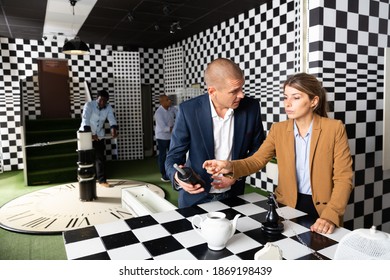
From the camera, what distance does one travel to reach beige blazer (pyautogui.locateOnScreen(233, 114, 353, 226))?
5.35 feet

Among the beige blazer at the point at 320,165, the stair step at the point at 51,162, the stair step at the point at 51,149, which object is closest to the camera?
the beige blazer at the point at 320,165

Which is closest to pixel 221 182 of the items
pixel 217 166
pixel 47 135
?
pixel 217 166

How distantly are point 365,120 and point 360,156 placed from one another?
32 centimetres

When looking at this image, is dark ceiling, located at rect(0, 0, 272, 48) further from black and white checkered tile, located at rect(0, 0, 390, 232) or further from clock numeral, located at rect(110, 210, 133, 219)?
clock numeral, located at rect(110, 210, 133, 219)

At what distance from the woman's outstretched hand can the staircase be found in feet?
15.1

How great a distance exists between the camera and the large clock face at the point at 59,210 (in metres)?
3.50

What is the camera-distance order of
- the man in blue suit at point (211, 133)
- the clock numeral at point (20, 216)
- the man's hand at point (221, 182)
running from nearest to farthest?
the man's hand at point (221, 182) → the man in blue suit at point (211, 133) → the clock numeral at point (20, 216)

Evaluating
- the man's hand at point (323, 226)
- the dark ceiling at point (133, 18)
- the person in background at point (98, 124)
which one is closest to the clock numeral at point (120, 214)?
the person in background at point (98, 124)

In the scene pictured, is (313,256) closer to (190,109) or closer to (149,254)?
(149,254)

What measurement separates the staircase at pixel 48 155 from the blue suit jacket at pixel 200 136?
4257 millimetres

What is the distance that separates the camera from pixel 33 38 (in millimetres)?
6656

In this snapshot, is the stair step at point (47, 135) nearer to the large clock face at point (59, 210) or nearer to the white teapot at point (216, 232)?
the large clock face at point (59, 210)
